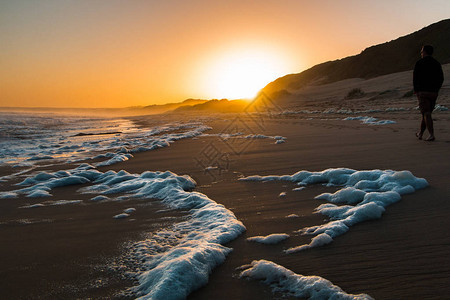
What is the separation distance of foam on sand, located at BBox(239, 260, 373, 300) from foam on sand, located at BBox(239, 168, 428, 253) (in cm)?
25

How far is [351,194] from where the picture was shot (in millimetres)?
2598

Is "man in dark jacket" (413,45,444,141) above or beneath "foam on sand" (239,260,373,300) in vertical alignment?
above

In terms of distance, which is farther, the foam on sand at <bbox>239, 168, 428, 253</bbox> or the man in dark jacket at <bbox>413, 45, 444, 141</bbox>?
the man in dark jacket at <bbox>413, 45, 444, 141</bbox>

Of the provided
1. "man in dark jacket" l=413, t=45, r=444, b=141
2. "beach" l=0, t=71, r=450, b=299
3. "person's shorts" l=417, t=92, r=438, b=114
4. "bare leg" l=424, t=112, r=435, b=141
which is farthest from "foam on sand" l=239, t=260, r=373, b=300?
"person's shorts" l=417, t=92, r=438, b=114

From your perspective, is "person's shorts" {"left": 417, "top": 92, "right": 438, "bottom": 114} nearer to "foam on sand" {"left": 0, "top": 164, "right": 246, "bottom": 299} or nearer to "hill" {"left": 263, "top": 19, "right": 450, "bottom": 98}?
"foam on sand" {"left": 0, "top": 164, "right": 246, "bottom": 299}

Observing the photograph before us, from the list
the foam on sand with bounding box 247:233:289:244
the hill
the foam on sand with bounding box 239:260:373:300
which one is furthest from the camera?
the hill

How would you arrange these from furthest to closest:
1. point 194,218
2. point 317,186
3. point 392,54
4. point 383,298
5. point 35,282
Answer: point 392,54 → point 317,186 → point 194,218 → point 35,282 → point 383,298

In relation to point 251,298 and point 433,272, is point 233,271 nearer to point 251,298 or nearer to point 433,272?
point 251,298

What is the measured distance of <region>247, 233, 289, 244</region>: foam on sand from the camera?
1962mm

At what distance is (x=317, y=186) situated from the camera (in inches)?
123

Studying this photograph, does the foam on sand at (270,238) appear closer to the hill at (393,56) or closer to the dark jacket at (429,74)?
the dark jacket at (429,74)

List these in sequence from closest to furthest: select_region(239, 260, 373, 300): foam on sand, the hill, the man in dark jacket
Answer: select_region(239, 260, 373, 300): foam on sand
the man in dark jacket
the hill

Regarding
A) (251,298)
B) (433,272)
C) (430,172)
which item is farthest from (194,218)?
(430,172)

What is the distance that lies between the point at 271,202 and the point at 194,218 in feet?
2.33
